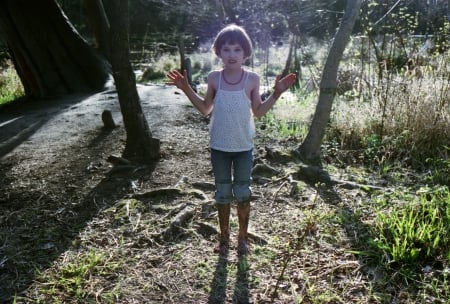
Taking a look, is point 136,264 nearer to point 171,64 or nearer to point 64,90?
point 64,90

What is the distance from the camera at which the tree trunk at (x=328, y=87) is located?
409cm

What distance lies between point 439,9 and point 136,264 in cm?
729

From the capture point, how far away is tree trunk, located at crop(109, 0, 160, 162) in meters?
3.85

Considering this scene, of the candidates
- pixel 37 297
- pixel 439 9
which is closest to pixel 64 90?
pixel 37 297

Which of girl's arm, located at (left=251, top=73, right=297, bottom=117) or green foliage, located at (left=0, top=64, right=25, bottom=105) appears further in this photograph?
green foliage, located at (left=0, top=64, right=25, bottom=105)

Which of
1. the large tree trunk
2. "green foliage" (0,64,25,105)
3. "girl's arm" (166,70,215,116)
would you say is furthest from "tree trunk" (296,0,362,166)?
"green foliage" (0,64,25,105)

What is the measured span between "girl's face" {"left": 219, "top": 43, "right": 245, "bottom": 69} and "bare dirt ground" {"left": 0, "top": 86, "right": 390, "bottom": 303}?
Result: 0.96 m

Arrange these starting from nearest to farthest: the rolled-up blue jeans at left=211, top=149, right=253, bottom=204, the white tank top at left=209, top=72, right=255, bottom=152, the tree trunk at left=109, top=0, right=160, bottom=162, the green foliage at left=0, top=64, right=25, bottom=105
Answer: the white tank top at left=209, top=72, right=255, bottom=152 → the rolled-up blue jeans at left=211, top=149, right=253, bottom=204 → the tree trunk at left=109, top=0, right=160, bottom=162 → the green foliage at left=0, top=64, right=25, bottom=105


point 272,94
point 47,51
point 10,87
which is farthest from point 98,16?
point 10,87

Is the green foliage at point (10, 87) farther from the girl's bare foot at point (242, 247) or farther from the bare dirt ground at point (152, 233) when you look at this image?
the girl's bare foot at point (242, 247)

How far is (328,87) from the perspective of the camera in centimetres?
434

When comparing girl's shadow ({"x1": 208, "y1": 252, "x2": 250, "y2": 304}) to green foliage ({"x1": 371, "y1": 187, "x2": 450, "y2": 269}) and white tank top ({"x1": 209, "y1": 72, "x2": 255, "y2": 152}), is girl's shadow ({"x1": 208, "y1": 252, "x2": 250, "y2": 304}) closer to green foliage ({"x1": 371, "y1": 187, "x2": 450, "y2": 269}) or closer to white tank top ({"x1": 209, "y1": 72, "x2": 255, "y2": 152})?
white tank top ({"x1": 209, "y1": 72, "x2": 255, "y2": 152})

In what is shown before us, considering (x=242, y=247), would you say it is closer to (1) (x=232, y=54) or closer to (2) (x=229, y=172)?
(2) (x=229, y=172)

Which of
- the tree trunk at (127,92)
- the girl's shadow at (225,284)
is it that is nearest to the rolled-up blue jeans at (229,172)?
the girl's shadow at (225,284)
